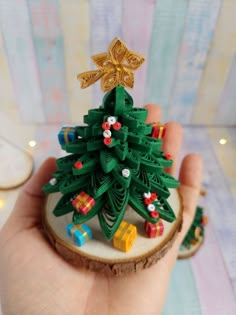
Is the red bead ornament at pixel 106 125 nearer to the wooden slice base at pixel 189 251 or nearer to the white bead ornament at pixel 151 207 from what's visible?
the white bead ornament at pixel 151 207

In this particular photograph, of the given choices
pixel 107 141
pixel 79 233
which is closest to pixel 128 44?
pixel 107 141

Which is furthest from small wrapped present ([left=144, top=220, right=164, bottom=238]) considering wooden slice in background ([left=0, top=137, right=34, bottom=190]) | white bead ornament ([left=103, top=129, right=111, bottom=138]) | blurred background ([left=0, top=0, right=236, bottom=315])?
wooden slice in background ([left=0, top=137, right=34, bottom=190])

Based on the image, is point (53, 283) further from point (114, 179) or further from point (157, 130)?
point (157, 130)

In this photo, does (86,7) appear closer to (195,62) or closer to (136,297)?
(195,62)

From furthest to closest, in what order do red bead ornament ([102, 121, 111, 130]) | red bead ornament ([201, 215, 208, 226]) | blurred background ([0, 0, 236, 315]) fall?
red bead ornament ([201, 215, 208, 226]), blurred background ([0, 0, 236, 315]), red bead ornament ([102, 121, 111, 130])

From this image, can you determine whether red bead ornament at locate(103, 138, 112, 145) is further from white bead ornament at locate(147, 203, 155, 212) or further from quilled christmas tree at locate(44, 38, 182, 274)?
white bead ornament at locate(147, 203, 155, 212)

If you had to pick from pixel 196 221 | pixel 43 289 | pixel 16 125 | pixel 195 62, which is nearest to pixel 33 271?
pixel 43 289

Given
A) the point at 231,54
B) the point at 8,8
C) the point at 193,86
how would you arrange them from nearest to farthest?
the point at 8,8 < the point at 231,54 < the point at 193,86
